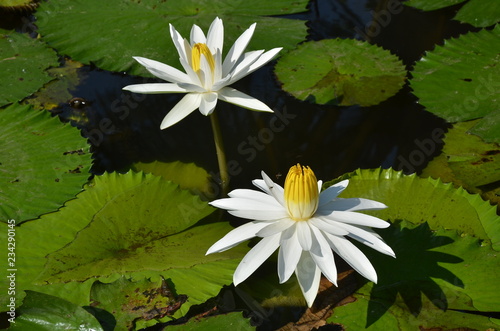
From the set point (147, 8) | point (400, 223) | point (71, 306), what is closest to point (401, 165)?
point (400, 223)

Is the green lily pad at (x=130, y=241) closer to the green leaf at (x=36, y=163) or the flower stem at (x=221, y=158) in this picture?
the green leaf at (x=36, y=163)

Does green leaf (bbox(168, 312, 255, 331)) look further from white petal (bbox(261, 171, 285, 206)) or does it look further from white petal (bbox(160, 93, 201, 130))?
white petal (bbox(160, 93, 201, 130))

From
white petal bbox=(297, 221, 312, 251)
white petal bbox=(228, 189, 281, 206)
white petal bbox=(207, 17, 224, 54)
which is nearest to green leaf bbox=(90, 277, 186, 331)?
white petal bbox=(228, 189, 281, 206)

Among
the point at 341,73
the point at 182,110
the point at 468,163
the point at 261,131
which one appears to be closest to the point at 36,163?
the point at 182,110

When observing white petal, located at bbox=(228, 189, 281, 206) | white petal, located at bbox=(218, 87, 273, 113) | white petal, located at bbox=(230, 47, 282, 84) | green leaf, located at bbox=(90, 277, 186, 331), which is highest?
white petal, located at bbox=(230, 47, 282, 84)

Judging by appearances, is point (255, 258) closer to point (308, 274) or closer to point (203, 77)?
point (308, 274)

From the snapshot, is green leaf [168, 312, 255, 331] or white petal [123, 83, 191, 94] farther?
white petal [123, 83, 191, 94]
